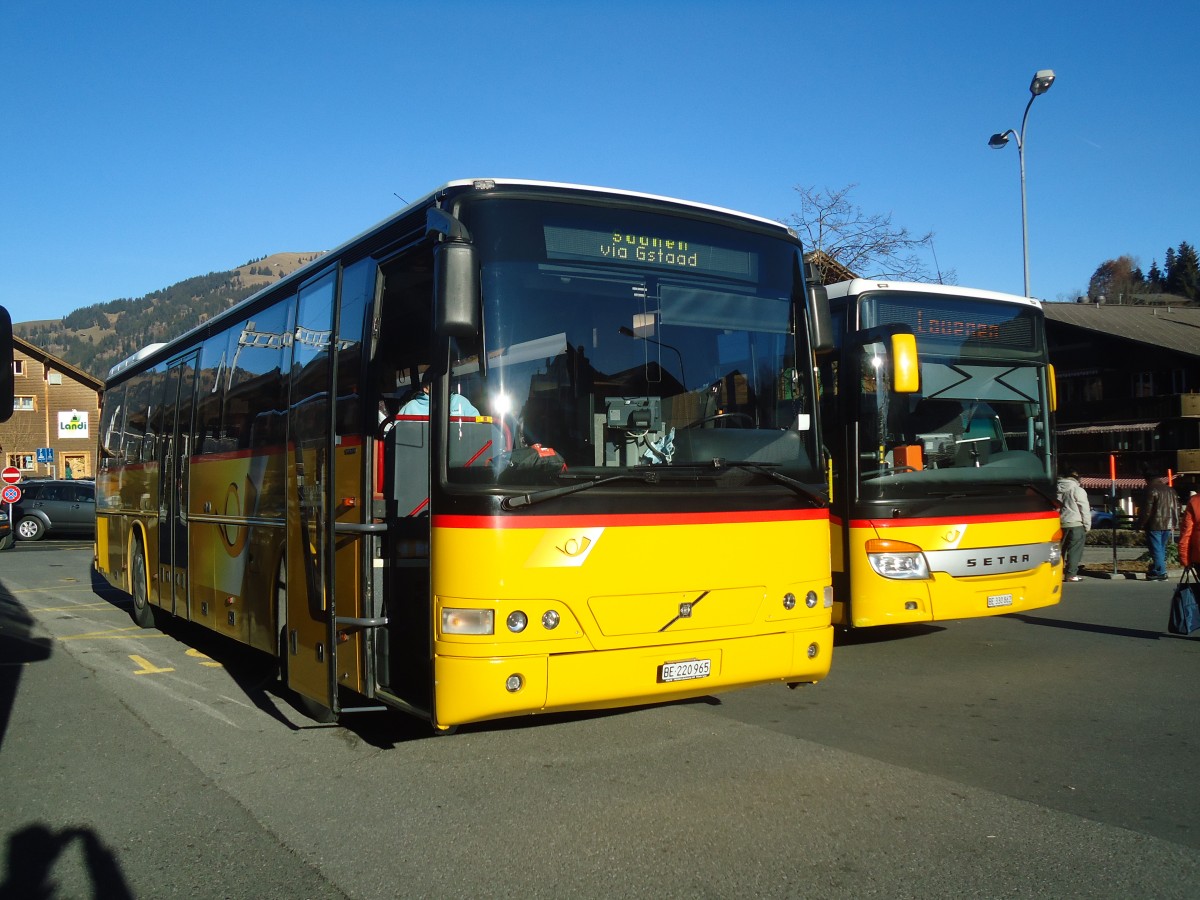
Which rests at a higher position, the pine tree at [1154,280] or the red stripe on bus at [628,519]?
the pine tree at [1154,280]

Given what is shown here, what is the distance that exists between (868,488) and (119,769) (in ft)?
20.7

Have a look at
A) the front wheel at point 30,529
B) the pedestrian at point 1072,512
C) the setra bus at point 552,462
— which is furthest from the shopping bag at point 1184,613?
the front wheel at point 30,529

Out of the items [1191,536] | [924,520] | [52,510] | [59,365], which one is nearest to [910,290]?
[924,520]

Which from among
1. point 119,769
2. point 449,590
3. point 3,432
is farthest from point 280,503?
point 3,432

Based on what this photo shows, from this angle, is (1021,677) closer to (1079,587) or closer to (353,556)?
(353,556)

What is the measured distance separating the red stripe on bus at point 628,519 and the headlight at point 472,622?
46 centimetres

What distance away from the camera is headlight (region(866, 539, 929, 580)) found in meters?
9.15

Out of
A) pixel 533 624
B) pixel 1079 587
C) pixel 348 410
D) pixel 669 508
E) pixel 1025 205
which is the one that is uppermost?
pixel 1025 205

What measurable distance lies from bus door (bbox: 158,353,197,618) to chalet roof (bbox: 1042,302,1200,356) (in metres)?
44.0

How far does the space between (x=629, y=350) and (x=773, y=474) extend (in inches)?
46.9

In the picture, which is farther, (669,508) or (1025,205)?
(1025,205)

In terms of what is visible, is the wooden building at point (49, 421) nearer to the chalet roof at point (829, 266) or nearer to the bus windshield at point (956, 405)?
the chalet roof at point (829, 266)

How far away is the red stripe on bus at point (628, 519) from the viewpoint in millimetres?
5469

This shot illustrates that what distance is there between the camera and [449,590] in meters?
5.49
